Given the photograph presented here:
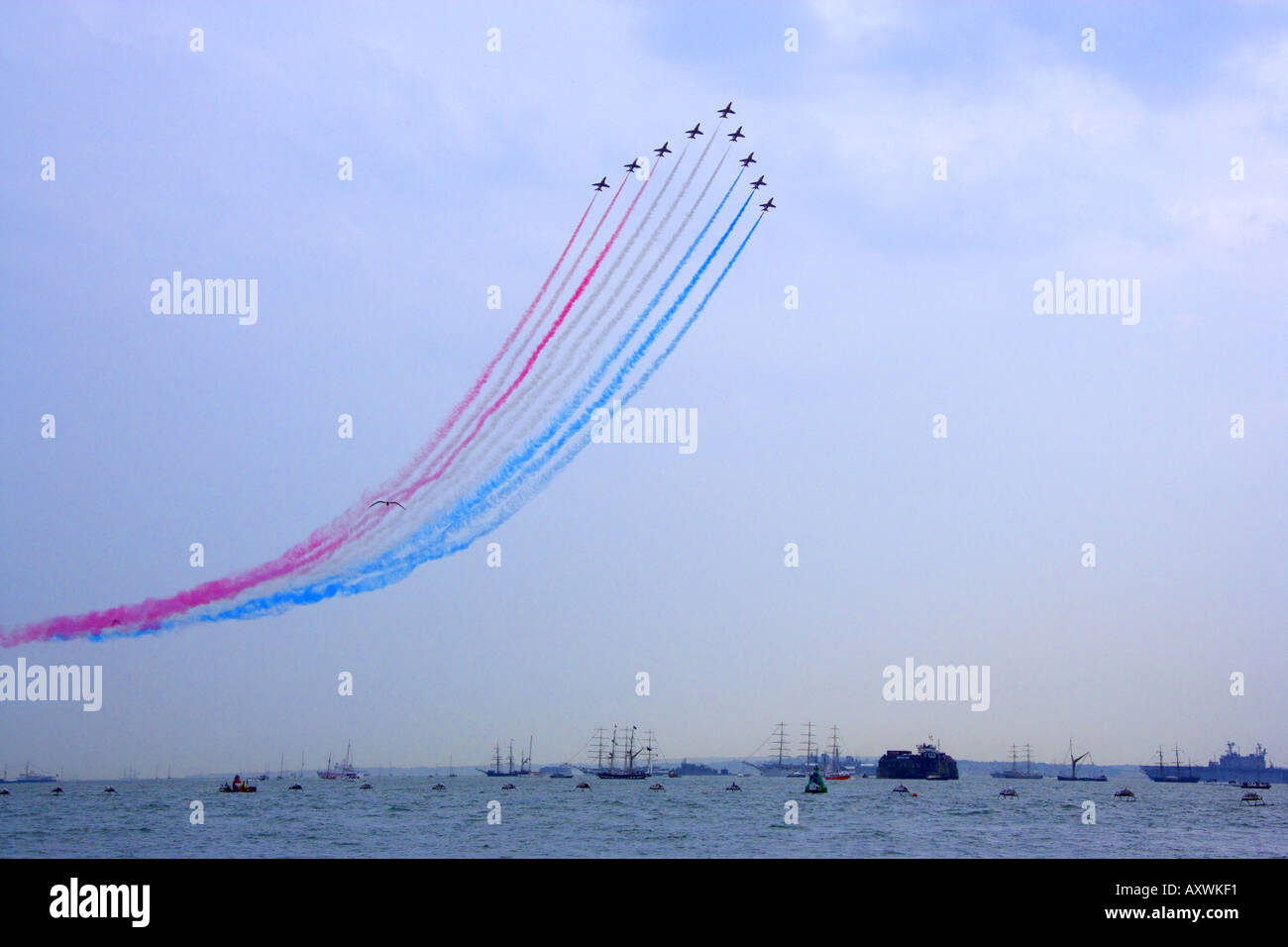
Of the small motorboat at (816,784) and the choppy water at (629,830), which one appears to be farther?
A: the small motorboat at (816,784)

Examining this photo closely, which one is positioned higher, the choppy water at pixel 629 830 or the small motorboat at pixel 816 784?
the choppy water at pixel 629 830

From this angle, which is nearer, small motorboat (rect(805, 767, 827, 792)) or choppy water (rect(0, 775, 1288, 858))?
choppy water (rect(0, 775, 1288, 858))

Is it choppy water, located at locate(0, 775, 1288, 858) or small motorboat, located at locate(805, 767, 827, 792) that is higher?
choppy water, located at locate(0, 775, 1288, 858)

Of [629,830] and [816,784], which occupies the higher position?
[629,830]

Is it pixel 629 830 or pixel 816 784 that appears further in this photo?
pixel 816 784
